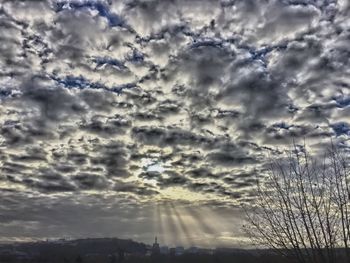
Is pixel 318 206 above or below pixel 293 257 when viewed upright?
above

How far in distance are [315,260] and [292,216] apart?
5.18 feet

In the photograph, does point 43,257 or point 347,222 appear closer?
point 347,222

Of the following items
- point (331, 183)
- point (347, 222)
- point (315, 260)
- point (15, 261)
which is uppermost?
point (15, 261)

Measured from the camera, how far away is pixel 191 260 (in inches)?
5974

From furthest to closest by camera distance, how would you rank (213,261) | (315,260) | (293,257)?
(213,261) → (293,257) → (315,260)

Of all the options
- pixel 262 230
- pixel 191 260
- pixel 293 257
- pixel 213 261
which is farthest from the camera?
pixel 191 260

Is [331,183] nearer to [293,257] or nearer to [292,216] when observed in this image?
[292,216]

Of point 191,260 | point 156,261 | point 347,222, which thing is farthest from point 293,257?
point 156,261

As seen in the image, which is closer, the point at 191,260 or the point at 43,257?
the point at 191,260

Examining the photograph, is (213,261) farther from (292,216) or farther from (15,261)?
(292,216)

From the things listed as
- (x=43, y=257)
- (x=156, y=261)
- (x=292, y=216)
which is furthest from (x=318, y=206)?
(x=43, y=257)

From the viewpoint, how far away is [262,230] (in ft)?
43.9

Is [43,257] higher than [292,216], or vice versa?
[43,257]

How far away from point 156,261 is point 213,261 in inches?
1540
